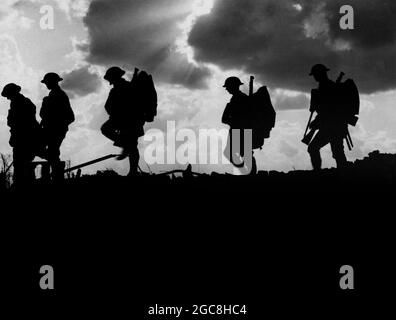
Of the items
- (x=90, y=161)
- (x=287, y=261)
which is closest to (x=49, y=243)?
(x=90, y=161)

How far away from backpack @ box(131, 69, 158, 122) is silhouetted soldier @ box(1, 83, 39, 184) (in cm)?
283

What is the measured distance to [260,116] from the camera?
12.7 meters

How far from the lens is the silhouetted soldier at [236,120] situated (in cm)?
1264

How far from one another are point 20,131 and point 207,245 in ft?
20.0

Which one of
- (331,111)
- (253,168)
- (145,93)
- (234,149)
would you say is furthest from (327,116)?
(145,93)

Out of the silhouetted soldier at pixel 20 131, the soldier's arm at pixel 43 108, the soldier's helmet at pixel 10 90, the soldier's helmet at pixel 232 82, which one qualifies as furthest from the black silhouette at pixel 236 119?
the soldier's helmet at pixel 10 90

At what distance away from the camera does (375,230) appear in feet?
30.5

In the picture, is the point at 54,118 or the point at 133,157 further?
the point at 54,118

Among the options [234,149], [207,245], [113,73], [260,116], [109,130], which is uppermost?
[113,73]

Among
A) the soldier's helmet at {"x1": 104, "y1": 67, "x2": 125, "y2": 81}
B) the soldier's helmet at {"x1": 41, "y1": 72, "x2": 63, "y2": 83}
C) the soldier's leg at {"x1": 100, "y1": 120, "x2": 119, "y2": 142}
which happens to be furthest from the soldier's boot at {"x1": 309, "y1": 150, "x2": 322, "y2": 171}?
the soldier's helmet at {"x1": 41, "y1": 72, "x2": 63, "y2": 83}

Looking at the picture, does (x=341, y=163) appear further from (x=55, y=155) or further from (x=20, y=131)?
(x=20, y=131)

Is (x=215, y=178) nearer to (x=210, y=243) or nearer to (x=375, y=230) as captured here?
(x=210, y=243)

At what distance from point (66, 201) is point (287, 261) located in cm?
471

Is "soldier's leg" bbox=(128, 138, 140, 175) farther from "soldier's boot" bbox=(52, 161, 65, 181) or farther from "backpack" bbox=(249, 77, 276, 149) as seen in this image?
"backpack" bbox=(249, 77, 276, 149)
